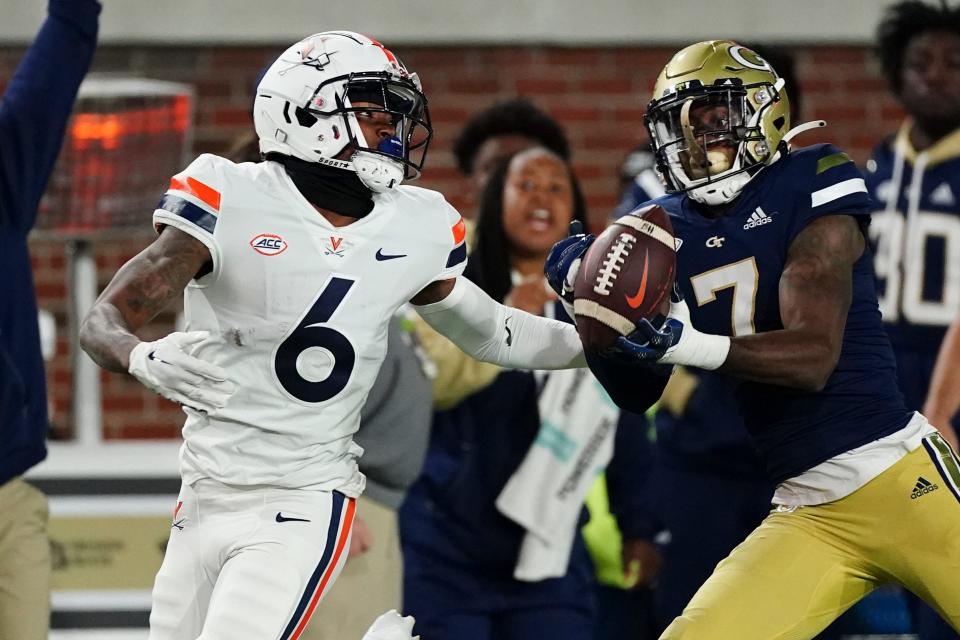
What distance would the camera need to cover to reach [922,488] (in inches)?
132

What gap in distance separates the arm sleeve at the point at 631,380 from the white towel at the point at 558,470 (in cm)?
86

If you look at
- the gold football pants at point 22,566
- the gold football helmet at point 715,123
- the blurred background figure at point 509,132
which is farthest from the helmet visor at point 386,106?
the blurred background figure at point 509,132

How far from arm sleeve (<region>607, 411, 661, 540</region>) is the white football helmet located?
161cm

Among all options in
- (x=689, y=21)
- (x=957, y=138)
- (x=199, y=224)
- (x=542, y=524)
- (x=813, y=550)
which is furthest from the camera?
(x=689, y=21)

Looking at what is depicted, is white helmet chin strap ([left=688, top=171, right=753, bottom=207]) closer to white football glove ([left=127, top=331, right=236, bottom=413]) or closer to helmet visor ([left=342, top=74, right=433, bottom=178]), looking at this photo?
helmet visor ([left=342, top=74, right=433, bottom=178])

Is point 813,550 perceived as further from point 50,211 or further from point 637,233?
point 50,211

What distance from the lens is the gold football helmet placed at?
11.5 feet

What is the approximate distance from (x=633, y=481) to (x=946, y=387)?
916mm

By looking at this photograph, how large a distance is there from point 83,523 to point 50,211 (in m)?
1.06

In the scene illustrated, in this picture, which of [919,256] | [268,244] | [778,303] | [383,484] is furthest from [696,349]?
[919,256]

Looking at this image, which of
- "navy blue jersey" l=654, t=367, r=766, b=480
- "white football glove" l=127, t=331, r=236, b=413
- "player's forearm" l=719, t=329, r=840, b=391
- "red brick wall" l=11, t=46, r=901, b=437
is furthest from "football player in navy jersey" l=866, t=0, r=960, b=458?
"white football glove" l=127, t=331, r=236, b=413

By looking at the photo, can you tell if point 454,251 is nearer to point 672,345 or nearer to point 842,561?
point 672,345

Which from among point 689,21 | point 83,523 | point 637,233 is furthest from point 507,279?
point 689,21

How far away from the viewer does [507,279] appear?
4605 millimetres
